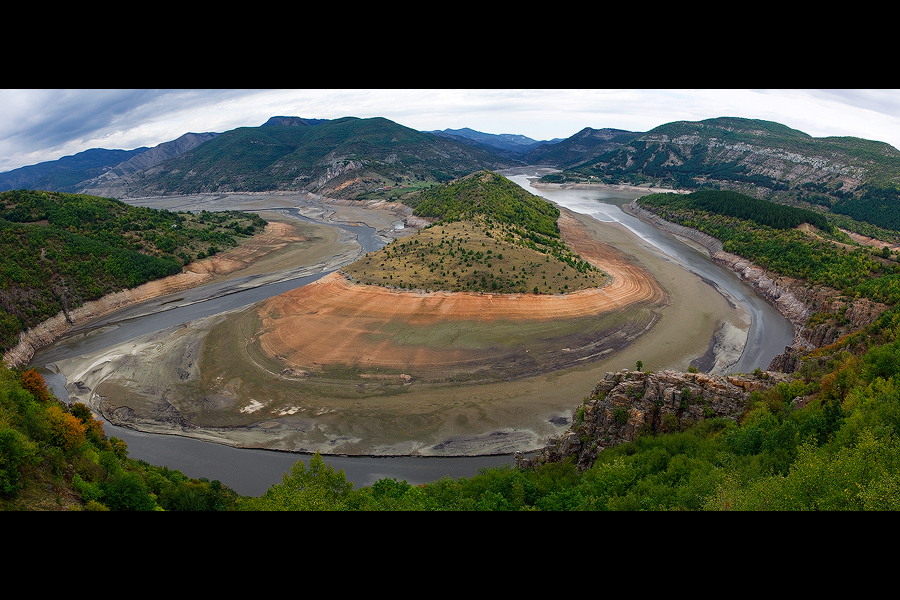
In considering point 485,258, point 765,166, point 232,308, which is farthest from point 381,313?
point 765,166

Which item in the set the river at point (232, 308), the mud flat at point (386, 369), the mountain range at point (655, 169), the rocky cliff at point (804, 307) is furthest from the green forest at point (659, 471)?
the mountain range at point (655, 169)

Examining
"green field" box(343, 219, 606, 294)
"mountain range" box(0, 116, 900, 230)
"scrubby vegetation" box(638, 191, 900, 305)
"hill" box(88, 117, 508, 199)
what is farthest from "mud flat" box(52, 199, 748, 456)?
"hill" box(88, 117, 508, 199)

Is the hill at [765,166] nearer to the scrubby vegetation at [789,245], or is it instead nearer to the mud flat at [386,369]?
the scrubby vegetation at [789,245]

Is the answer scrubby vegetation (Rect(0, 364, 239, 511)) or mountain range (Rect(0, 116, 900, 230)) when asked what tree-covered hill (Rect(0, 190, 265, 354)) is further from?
mountain range (Rect(0, 116, 900, 230))

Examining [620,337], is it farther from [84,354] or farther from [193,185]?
[193,185]

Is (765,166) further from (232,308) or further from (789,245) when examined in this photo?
(232,308)
